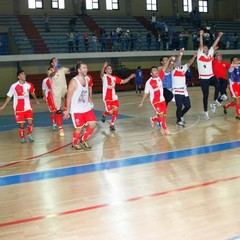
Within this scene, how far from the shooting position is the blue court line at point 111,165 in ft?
19.5

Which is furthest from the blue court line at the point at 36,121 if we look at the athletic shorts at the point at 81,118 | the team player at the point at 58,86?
the athletic shorts at the point at 81,118

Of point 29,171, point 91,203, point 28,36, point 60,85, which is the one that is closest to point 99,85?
point 28,36

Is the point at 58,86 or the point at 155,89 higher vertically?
the point at 58,86

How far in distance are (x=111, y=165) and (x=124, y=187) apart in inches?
51.2

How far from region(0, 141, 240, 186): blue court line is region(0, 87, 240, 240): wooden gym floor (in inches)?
0.6

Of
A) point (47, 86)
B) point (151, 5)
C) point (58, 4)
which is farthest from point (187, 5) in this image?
point (47, 86)

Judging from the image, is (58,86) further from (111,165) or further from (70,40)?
(70,40)

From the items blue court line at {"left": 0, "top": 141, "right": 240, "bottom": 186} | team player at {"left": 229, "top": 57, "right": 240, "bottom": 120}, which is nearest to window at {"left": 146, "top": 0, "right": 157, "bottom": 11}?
team player at {"left": 229, "top": 57, "right": 240, "bottom": 120}

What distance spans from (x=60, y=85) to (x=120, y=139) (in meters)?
2.10

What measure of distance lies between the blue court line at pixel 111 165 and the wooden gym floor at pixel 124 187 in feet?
0.05

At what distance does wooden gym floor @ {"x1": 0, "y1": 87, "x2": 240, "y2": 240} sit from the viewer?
153 inches

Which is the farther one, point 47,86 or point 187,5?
point 187,5

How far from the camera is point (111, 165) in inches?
258

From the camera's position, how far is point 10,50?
24.6 m
